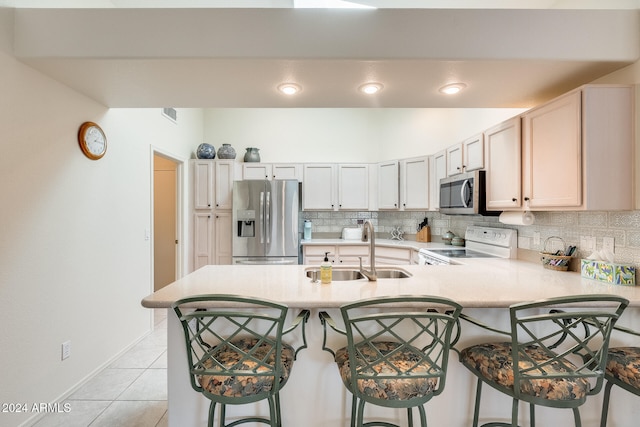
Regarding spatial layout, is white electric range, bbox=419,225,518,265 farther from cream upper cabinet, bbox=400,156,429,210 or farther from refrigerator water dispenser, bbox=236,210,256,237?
refrigerator water dispenser, bbox=236,210,256,237

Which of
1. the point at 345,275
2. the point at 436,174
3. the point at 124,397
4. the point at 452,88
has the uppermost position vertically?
the point at 452,88

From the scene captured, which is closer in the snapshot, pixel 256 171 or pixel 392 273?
pixel 392 273

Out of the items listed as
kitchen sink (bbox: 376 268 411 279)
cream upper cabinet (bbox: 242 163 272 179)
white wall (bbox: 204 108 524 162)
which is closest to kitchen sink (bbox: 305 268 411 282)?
kitchen sink (bbox: 376 268 411 279)

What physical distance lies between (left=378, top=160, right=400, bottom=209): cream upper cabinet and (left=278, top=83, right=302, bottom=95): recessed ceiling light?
8.38ft

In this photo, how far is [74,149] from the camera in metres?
2.22

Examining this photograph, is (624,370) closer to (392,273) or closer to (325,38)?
(392,273)

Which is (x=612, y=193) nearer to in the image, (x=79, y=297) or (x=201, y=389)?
(x=201, y=389)

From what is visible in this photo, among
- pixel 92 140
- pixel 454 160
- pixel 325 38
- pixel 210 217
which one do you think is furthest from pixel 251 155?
pixel 325 38

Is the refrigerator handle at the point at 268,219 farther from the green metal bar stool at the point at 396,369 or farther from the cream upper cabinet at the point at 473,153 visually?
the green metal bar stool at the point at 396,369

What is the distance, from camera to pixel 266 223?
4164 millimetres

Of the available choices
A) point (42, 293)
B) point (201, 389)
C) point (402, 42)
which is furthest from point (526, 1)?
point (42, 293)

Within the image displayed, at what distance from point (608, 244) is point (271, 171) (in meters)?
3.77

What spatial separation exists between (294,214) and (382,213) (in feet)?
5.05

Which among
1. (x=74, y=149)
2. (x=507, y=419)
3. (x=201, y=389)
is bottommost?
(x=507, y=419)
